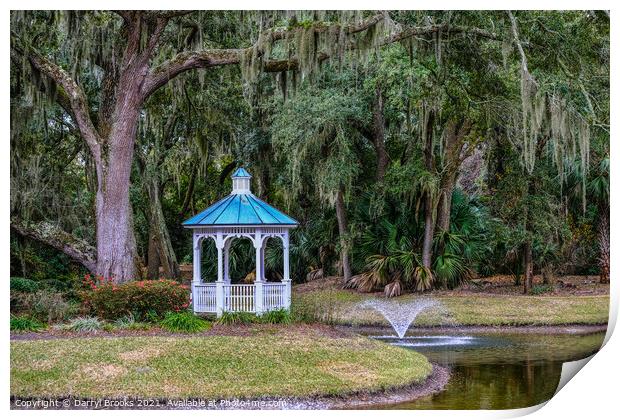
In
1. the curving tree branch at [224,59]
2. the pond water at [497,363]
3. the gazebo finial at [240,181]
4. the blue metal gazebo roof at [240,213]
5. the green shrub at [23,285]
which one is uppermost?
the curving tree branch at [224,59]

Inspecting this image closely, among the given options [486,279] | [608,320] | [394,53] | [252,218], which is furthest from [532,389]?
[394,53]

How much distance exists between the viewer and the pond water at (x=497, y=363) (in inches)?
416

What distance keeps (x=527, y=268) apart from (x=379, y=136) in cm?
329

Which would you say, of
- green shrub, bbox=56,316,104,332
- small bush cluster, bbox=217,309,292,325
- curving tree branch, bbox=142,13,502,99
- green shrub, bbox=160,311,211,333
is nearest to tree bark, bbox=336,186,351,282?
small bush cluster, bbox=217,309,292,325

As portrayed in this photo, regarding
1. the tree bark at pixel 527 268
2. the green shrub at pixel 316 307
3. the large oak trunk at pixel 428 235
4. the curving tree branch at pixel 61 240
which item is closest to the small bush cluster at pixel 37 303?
the curving tree branch at pixel 61 240

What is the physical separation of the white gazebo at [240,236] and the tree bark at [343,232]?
3.29ft

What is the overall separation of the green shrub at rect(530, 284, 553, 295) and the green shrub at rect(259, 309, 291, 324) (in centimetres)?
362

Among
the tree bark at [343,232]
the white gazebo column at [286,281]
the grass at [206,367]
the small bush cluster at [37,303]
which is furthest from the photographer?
the tree bark at [343,232]

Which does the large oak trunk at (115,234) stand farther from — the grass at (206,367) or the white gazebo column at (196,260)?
the grass at (206,367)

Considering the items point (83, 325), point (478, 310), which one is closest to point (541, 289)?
point (478, 310)

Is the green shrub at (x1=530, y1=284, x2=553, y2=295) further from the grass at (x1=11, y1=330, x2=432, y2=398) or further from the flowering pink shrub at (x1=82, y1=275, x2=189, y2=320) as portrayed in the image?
the flowering pink shrub at (x1=82, y1=275, x2=189, y2=320)

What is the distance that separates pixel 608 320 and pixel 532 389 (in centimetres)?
162

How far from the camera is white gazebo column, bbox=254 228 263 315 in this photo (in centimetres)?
1235

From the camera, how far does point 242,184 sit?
13.0 meters
